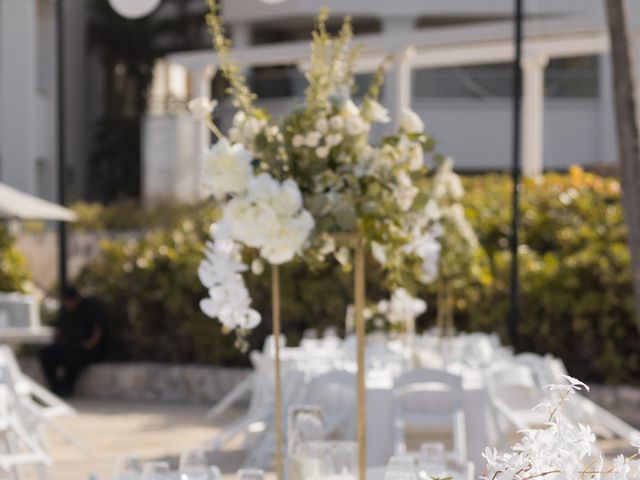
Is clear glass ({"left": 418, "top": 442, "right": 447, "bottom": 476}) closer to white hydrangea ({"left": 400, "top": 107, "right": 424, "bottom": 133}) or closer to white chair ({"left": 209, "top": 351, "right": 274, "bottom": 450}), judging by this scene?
white hydrangea ({"left": 400, "top": 107, "right": 424, "bottom": 133})

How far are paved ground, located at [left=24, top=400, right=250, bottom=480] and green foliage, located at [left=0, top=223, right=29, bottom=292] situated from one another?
214 centimetres

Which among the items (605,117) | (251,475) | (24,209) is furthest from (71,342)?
(605,117)

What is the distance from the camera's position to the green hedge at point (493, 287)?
13.3m

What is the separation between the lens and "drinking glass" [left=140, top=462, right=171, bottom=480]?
4.82 meters

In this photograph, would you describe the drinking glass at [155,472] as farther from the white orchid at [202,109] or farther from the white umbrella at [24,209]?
the white umbrella at [24,209]

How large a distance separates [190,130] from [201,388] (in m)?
9.59

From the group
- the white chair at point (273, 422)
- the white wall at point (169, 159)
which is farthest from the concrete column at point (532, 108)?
the white chair at point (273, 422)

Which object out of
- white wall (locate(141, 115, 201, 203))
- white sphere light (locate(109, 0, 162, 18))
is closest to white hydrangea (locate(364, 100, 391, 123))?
white sphere light (locate(109, 0, 162, 18))

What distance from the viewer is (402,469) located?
4.77m

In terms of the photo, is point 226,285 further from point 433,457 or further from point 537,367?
point 537,367

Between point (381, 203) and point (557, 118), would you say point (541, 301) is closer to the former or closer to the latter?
point (381, 203)

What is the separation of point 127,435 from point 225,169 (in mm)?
7956

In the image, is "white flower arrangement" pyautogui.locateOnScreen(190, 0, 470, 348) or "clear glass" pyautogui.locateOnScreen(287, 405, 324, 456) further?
"clear glass" pyautogui.locateOnScreen(287, 405, 324, 456)

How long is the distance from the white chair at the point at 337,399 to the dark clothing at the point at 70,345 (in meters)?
5.86
